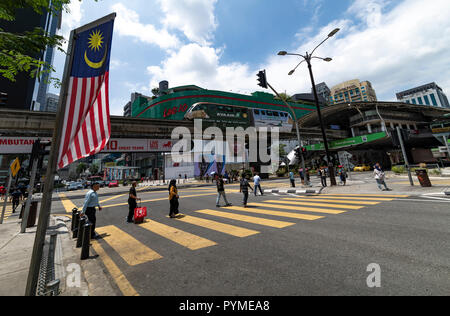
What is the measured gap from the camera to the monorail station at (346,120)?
34.7 m

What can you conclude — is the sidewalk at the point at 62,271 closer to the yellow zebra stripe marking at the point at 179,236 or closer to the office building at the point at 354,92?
the yellow zebra stripe marking at the point at 179,236

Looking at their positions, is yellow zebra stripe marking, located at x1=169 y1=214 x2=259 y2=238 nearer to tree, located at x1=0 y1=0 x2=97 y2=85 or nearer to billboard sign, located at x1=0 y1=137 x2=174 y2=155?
tree, located at x1=0 y1=0 x2=97 y2=85

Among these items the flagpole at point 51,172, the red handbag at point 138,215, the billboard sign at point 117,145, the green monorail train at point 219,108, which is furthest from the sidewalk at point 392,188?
the green monorail train at point 219,108

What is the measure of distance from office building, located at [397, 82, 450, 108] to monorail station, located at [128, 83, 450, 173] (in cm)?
12395

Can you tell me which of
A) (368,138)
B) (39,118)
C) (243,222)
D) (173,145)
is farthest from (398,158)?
(39,118)

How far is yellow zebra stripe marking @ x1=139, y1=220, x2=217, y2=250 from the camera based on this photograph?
443 cm

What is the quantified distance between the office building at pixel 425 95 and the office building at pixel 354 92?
1875 inches

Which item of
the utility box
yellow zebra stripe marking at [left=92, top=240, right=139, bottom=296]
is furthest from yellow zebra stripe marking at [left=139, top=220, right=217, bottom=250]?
the utility box

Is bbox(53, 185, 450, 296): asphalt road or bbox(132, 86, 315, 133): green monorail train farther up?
bbox(132, 86, 315, 133): green monorail train

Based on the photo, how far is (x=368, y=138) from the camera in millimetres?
33500

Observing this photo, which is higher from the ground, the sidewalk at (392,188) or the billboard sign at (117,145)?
the billboard sign at (117,145)

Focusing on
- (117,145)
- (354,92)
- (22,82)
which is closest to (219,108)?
(117,145)

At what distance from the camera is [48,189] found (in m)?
2.53

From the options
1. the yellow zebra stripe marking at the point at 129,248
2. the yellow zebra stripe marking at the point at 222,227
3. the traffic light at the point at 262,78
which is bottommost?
the yellow zebra stripe marking at the point at 129,248
